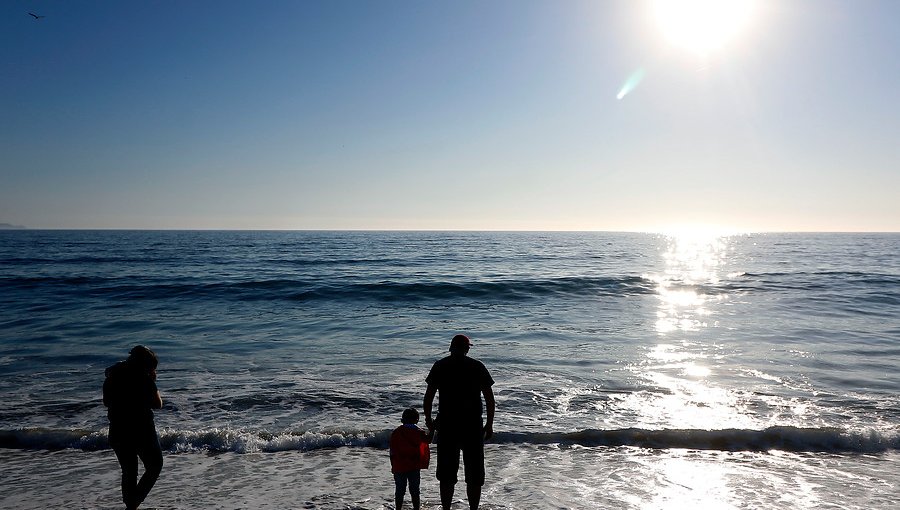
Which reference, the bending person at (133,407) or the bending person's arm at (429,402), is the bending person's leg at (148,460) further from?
the bending person's arm at (429,402)

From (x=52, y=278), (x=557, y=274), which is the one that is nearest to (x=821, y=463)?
(x=557, y=274)

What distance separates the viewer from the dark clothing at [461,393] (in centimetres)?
552

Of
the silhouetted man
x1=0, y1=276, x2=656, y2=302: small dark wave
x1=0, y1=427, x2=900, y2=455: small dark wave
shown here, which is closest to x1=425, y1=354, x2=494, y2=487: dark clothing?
the silhouetted man

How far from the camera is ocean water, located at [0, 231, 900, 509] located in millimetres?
7102

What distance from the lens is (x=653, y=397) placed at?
11312 millimetres

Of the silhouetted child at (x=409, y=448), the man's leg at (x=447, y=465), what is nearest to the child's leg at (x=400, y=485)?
the silhouetted child at (x=409, y=448)

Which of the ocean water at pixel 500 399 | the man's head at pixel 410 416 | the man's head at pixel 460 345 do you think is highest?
the man's head at pixel 460 345

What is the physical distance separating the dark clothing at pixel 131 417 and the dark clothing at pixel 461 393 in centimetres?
285

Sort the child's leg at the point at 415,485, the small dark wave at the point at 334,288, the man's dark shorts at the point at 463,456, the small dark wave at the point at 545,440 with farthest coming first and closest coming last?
1. the small dark wave at the point at 334,288
2. the small dark wave at the point at 545,440
3. the child's leg at the point at 415,485
4. the man's dark shorts at the point at 463,456

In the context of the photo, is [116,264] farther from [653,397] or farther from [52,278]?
[653,397]

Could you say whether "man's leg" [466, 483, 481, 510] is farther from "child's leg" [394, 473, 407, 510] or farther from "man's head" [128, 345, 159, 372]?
"man's head" [128, 345, 159, 372]

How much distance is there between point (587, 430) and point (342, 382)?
5714mm

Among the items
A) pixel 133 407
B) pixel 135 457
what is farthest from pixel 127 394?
pixel 135 457

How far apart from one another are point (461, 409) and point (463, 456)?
522mm
